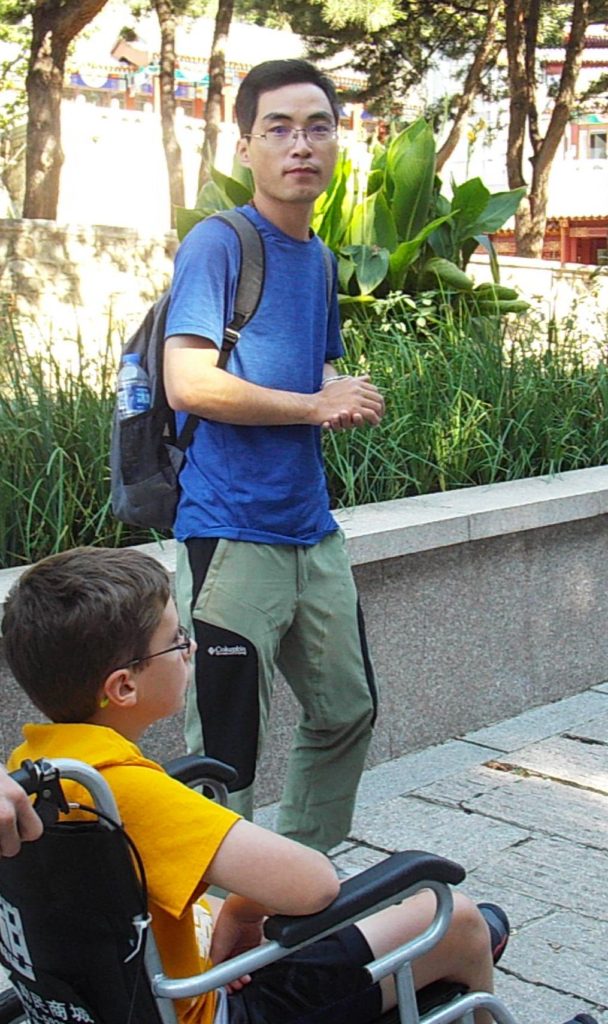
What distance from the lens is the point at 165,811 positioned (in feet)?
6.46

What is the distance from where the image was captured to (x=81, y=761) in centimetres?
191

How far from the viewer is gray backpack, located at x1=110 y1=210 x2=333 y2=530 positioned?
3.15 m

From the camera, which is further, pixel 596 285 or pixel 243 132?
pixel 596 285

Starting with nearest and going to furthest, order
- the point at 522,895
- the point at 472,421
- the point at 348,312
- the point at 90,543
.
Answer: the point at 522,895 → the point at 90,543 → the point at 472,421 → the point at 348,312

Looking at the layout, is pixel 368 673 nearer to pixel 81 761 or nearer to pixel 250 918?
pixel 250 918

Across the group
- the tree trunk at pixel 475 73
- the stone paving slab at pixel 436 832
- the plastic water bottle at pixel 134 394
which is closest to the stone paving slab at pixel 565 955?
the stone paving slab at pixel 436 832

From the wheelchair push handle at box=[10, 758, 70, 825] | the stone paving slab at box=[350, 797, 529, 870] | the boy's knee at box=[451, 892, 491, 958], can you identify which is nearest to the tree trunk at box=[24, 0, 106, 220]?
the stone paving slab at box=[350, 797, 529, 870]

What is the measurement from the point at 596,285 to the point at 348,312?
7.19 ft

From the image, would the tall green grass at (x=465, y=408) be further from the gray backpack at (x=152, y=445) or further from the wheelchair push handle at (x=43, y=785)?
the wheelchair push handle at (x=43, y=785)

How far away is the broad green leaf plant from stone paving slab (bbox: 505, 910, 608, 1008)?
4.28 meters

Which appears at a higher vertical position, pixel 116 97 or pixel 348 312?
pixel 116 97

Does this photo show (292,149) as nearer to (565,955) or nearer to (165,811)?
(165,811)

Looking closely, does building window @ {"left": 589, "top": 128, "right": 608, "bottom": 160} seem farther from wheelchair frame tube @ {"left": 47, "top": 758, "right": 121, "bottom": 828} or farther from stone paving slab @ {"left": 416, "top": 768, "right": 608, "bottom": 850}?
wheelchair frame tube @ {"left": 47, "top": 758, "right": 121, "bottom": 828}

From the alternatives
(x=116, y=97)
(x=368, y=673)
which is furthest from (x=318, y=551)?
(x=116, y=97)
